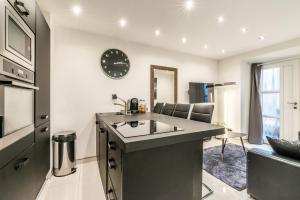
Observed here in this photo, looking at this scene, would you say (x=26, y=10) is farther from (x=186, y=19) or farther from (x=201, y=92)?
(x=201, y=92)

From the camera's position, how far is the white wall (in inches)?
105

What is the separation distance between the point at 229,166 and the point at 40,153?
2.87 meters

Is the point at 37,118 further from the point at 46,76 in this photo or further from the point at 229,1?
the point at 229,1

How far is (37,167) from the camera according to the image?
165cm

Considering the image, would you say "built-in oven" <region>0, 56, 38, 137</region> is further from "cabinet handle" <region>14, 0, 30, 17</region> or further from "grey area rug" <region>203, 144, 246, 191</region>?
"grey area rug" <region>203, 144, 246, 191</region>

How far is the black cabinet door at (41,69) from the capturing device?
5.53ft

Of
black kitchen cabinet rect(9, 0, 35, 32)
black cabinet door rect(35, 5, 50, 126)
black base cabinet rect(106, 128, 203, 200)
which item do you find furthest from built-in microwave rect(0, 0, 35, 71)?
black base cabinet rect(106, 128, 203, 200)

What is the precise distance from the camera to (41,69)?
5.99 ft

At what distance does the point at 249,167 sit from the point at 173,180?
119 centimetres

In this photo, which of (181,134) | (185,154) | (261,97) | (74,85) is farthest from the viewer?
(261,97)

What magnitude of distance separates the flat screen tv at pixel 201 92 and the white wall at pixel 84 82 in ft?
4.74

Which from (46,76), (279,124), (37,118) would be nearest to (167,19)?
(46,76)

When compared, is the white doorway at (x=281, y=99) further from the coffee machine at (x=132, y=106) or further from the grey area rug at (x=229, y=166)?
the coffee machine at (x=132, y=106)

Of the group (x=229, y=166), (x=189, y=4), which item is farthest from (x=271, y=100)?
(x=189, y=4)
